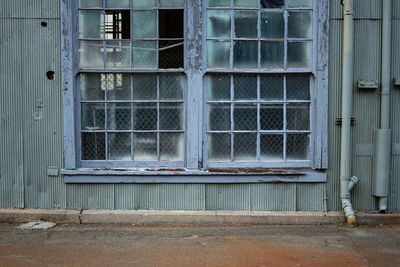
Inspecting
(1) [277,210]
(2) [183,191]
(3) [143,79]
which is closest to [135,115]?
(3) [143,79]

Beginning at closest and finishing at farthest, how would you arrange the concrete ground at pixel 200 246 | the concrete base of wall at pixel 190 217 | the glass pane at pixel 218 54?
1. the concrete ground at pixel 200 246
2. the concrete base of wall at pixel 190 217
3. the glass pane at pixel 218 54

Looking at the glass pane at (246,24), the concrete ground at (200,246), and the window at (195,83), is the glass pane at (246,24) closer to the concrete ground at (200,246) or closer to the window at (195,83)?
the window at (195,83)

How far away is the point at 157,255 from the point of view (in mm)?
4672

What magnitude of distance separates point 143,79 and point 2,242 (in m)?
2.88

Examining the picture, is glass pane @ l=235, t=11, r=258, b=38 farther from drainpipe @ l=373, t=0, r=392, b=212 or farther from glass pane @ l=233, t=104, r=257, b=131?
drainpipe @ l=373, t=0, r=392, b=212

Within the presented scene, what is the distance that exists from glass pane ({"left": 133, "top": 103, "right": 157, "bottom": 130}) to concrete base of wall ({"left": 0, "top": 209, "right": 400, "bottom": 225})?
4.16ft

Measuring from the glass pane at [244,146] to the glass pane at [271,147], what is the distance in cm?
12

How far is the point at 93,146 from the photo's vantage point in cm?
602

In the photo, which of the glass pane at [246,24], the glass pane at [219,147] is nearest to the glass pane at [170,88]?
the glass pane at [219,147]

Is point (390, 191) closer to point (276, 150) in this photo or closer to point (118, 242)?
point (276, 150)

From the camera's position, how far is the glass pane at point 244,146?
6.01 m

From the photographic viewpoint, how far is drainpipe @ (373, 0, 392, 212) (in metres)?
5.75

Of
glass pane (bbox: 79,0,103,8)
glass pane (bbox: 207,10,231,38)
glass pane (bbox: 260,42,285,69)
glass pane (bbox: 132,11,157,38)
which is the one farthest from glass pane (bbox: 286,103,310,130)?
glass pane (bbox: 79,0,103,8)

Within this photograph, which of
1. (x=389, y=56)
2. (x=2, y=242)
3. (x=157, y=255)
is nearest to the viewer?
(x=157, y=255)
